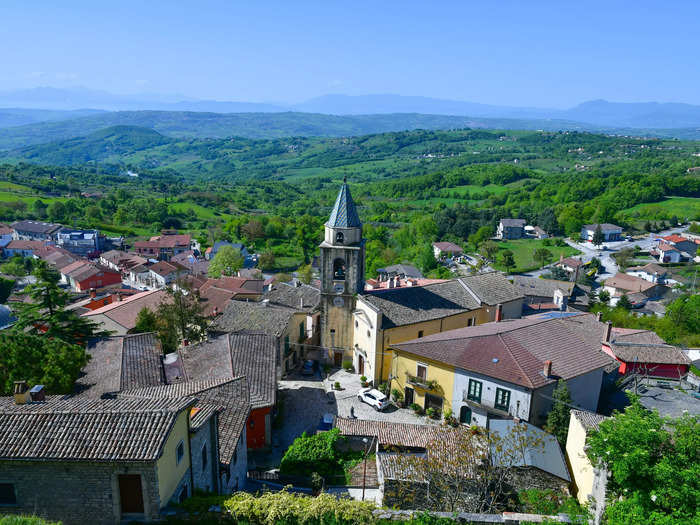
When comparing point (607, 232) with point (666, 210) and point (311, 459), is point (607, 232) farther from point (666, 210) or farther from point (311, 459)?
point (311, 459)

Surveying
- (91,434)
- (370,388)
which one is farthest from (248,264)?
(91,434)

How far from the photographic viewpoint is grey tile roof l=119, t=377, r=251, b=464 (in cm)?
2117

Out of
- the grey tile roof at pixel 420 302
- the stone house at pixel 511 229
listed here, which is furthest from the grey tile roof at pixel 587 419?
the stone house at pixel 511 229

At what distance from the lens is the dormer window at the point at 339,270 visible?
130 ft

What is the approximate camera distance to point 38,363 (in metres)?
26.8

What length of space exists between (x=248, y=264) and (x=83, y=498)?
94.7 m

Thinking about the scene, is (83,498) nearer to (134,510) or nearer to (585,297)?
(134,510)

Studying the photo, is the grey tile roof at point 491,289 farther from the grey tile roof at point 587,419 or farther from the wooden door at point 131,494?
the wooden door at point 131,494

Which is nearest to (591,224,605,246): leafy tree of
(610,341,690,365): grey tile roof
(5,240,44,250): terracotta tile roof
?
(610,341,690,365): grey tile roof

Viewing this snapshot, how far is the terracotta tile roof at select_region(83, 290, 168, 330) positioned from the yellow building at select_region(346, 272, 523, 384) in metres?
20.0

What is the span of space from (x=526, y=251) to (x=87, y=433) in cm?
11869

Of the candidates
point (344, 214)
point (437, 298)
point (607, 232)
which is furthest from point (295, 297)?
point (607, 232)

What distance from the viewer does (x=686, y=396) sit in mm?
32656

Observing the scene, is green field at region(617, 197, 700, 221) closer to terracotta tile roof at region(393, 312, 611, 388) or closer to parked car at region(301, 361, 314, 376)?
terracotta tile roof at region(393, 312, 611, 388)
